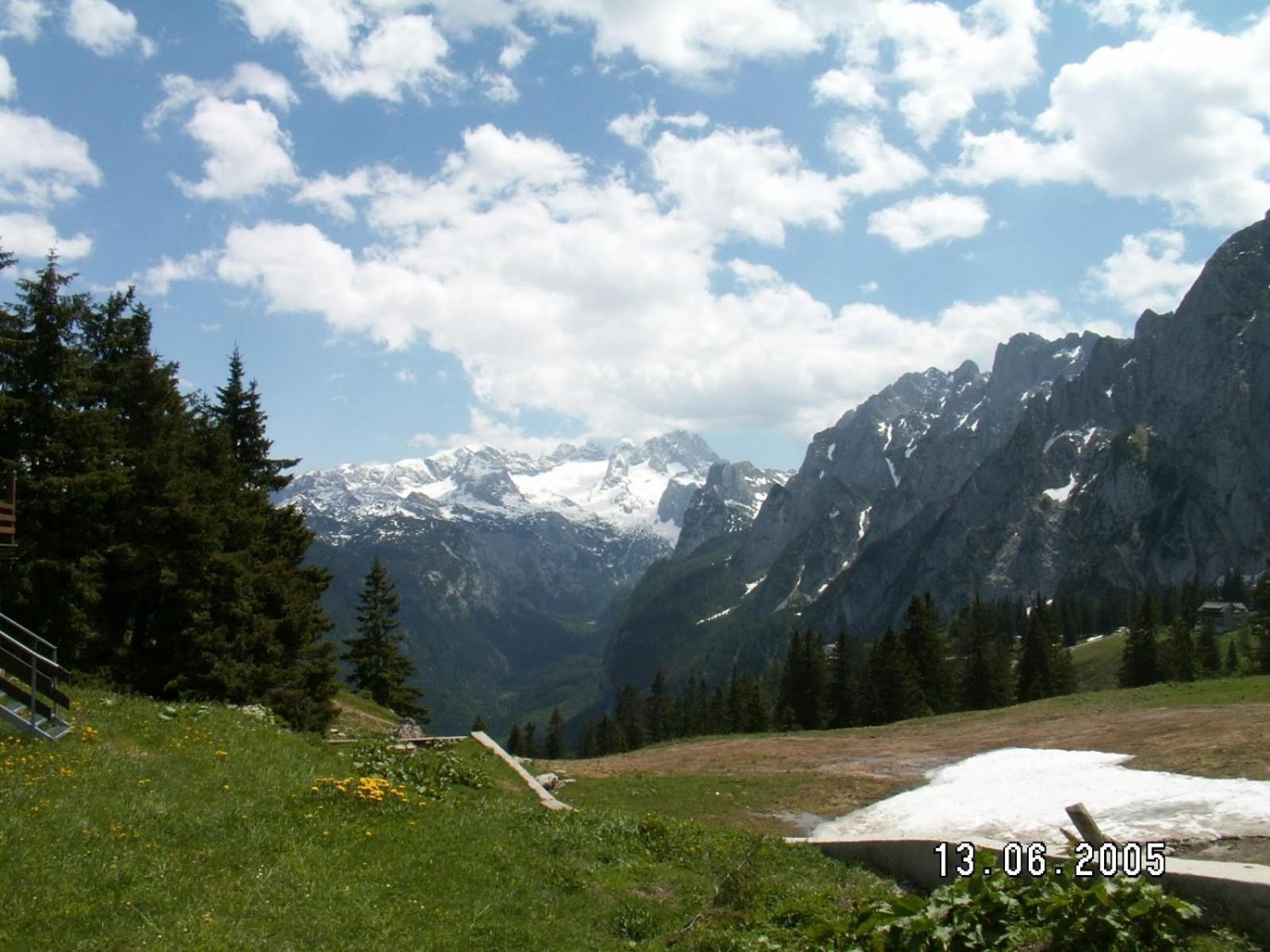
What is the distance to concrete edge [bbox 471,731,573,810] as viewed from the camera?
73.4 feet

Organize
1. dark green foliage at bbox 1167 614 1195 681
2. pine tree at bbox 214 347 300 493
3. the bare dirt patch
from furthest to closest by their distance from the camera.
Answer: dark green foliage at bbox 1167 614 1195 681, pine tree at bbox 214 347 300 493, the bare dirt patch

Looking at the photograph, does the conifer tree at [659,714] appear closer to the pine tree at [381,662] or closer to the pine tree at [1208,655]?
the pine tree at [381,662]

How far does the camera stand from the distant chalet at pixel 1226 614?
518 ft

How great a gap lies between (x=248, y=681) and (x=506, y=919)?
27264mm

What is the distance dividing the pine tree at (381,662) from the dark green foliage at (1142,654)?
71.6 m

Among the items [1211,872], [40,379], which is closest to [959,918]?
[1211,872]

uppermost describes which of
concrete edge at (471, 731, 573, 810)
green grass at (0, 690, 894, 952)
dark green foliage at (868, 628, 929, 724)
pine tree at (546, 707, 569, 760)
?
green grass at (0, 690, 894, 952)

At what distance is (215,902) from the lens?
12367mm

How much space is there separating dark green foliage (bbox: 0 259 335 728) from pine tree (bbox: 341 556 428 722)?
30.9 meters

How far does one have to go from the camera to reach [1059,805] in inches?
917

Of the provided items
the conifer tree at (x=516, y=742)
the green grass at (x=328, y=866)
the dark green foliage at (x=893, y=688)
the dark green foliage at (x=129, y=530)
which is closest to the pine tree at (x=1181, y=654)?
the dark green foliage at (x=893, y=688)

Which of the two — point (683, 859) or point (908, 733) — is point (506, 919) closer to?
point (683, 859)

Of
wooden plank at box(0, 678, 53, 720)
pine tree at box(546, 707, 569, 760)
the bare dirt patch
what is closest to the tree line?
the bare dirt patch

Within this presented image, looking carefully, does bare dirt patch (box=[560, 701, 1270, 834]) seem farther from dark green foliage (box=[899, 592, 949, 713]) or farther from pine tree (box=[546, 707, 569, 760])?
pine tree (box=[546, 707, 569, 760])
